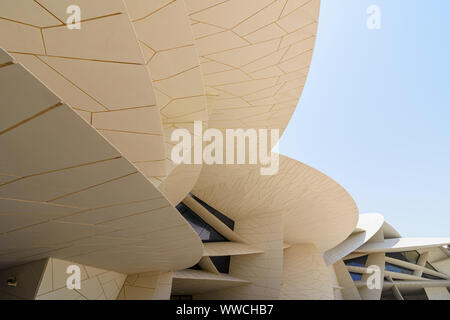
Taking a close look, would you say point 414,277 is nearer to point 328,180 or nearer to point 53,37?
point 328,180

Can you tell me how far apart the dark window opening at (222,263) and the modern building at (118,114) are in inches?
174

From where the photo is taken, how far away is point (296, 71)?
19.2 feet

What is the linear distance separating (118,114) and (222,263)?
14.2 meters

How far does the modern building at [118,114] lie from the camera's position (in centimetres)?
181

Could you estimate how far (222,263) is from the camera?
15414 millimetres

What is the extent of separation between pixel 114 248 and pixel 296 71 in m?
5.07

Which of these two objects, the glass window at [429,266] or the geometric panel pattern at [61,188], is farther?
the glass window at [429,266]
